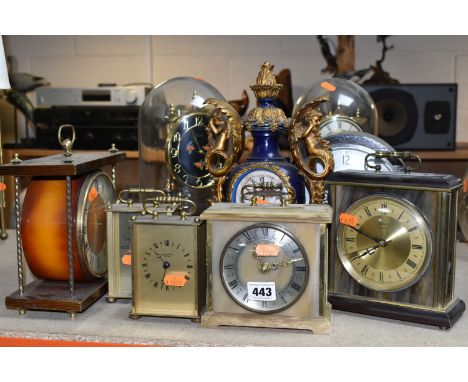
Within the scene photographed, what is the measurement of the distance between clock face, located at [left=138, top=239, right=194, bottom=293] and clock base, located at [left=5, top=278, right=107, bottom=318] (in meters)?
0.19

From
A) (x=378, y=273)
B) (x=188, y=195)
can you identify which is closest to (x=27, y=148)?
(x=188, y=195)

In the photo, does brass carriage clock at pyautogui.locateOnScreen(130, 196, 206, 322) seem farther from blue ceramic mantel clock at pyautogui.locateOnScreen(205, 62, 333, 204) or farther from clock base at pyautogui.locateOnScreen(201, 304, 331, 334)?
blue ceramic mantel clock at pyautogui.locateOnScreen(205, 62, 333, 204)

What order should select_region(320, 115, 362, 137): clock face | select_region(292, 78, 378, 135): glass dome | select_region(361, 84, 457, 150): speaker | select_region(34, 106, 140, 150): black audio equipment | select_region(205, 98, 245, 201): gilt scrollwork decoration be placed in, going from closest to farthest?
select_region(205, 98, 245, 201): gilt scrollwork decoration < select_region(320, 115, 362, 137): clock face < select_region(292, 78, 378, 135): glass dome < select_region(361, 84, 457, 150): speaker < select_region(34, 106, 140, 150): black audio equipment

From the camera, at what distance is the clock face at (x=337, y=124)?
6.78 ft

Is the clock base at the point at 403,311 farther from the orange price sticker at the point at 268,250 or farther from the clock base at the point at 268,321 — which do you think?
the orange price sticker at the point at 268,250

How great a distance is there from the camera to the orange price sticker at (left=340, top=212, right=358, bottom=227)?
155cm

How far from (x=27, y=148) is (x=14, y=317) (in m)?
2.60

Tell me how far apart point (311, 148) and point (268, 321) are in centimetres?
46

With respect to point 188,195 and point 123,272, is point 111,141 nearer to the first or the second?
point 188,195

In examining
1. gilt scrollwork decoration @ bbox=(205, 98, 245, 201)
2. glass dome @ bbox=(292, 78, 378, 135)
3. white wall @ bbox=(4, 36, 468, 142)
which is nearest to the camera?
gilt scrollwork decoration @ bbox=(205, 98, 245, 201)

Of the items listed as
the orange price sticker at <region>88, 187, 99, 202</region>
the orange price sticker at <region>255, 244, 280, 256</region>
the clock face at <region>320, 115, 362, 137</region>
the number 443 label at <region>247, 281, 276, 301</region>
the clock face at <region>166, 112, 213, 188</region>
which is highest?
the clock face at <region>320, 115, 362, 137</region>

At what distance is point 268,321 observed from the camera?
57.5 inches

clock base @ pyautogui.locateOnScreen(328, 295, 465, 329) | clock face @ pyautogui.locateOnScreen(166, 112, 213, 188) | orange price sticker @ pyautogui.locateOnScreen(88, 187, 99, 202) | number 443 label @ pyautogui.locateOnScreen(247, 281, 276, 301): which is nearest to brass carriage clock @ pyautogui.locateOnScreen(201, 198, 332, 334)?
number 443 label @ pyautogui.locateOnScreen(247, 281, 276, 301)

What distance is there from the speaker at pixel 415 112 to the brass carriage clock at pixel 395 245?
200 cm
